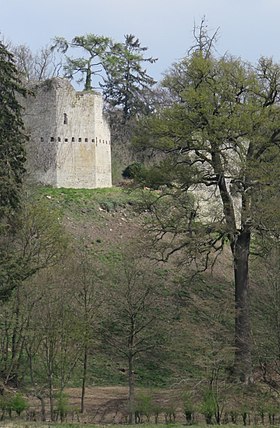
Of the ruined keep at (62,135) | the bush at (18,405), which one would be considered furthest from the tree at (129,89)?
the bush at (18,405)

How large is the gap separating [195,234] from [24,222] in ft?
16.4

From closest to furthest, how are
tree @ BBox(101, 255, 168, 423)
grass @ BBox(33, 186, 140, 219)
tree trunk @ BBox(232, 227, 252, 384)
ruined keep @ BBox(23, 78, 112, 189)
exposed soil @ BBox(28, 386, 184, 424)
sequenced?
exposed soil @ BBox(28, 386, 184, 424)
tree trunk @ BBox(232, 227, 252, 384)
tree @ BBox(101, 255, 168, 423)
grass @ BBox(33, 186, 140, 219)
ruined keep @ BBox(23, 78, 112, 189)

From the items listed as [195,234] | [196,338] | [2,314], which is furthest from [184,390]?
[2,314]

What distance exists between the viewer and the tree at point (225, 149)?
20.3m

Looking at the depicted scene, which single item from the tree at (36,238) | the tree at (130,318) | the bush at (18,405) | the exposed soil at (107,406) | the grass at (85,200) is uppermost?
the grass at (85,200)

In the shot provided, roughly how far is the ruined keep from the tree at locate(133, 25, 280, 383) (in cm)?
1419

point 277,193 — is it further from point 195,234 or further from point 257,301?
point 257,301

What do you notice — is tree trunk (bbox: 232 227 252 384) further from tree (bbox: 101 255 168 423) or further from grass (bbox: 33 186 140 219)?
grass (bbox: 33 186 140 219)

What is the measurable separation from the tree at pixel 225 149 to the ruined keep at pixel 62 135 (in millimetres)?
14187

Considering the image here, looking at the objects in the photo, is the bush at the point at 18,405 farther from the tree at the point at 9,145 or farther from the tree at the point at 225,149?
the tree at the point at 225,149

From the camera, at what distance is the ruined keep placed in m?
35.3

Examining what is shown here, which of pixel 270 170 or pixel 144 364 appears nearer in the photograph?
pixel 270 170

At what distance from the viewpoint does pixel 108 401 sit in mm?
20359

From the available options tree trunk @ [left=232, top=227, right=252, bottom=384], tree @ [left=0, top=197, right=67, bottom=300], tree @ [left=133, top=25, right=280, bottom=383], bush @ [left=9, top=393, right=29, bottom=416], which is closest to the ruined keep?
tree @ [left=0, top=197, right=67, bottom=300]
